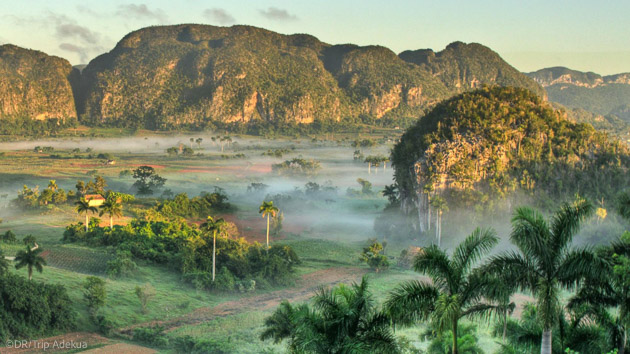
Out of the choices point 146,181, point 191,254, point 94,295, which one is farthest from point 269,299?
point 146,181

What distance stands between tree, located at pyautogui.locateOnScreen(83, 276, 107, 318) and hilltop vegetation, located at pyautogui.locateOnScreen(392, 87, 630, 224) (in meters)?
36.8

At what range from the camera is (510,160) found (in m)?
65.2

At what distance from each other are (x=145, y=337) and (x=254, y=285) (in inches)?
488

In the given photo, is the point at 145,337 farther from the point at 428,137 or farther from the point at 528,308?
the point at 428,137

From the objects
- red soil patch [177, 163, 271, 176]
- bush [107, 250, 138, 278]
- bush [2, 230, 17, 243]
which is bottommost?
bush [107, 250, 138, 278]

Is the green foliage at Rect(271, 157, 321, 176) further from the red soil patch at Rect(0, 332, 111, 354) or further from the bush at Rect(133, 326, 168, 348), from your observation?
the red soil patch at Rect(0, 332, 111, 354)

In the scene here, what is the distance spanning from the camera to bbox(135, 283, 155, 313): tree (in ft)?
117

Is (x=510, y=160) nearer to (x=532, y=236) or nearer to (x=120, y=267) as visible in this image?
(x=120, y=267)

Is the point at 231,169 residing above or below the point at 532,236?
below

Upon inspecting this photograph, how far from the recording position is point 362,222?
247 feet

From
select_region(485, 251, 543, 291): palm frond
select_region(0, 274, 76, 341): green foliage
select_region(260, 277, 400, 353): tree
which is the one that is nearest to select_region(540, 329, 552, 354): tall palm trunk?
select_region(485, 251, 543, 291): palm frond

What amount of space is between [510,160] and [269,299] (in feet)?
116

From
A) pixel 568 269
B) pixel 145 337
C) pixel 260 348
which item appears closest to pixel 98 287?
pixel 145 337

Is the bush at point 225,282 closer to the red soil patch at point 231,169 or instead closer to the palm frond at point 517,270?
the palm frond at point 517,270
